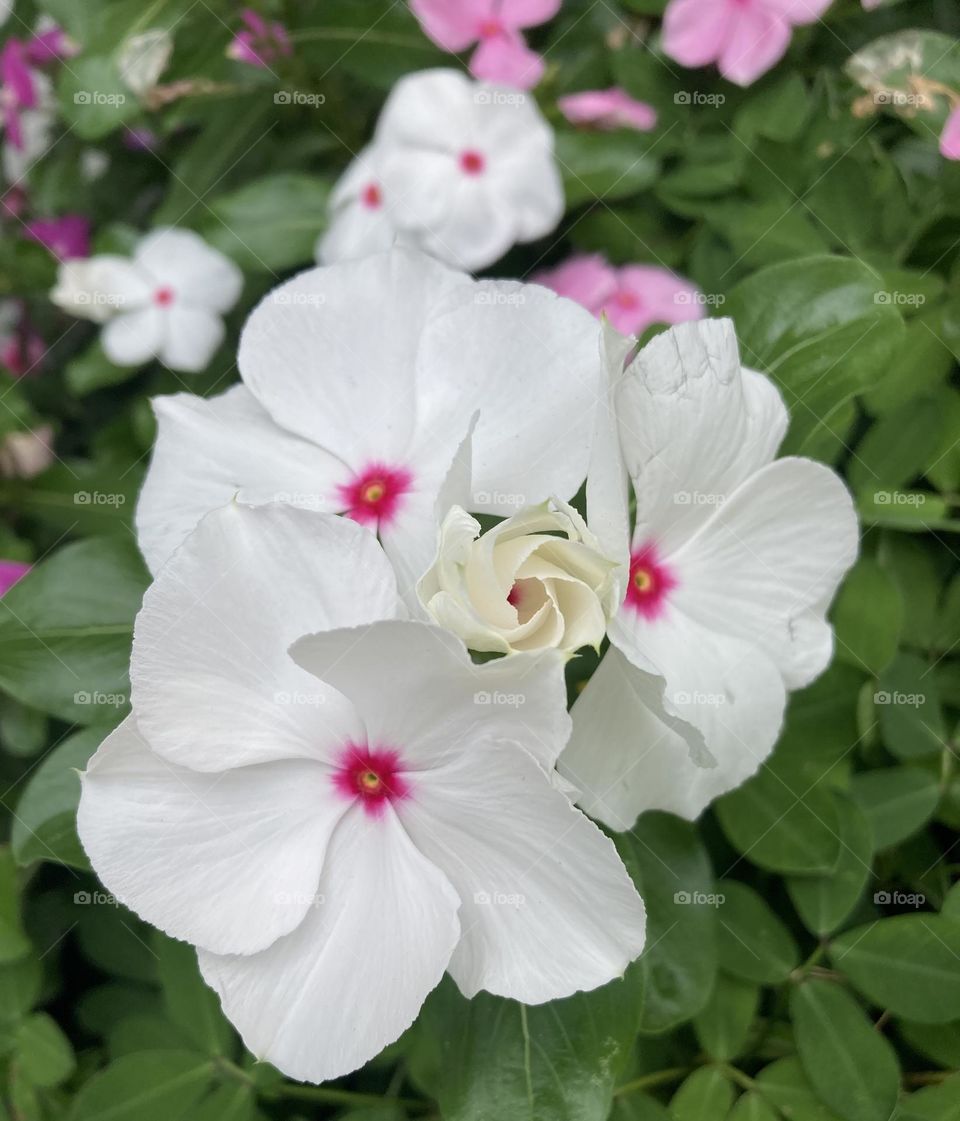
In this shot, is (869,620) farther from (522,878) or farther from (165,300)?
(165,300)

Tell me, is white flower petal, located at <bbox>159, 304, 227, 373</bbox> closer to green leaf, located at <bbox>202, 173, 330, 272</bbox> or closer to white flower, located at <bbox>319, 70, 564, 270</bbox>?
green leaf, located at <bbox>202, 173, 330, 272</bbox>

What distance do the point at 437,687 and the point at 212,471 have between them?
0.80 feet

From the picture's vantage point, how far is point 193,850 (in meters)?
0.56

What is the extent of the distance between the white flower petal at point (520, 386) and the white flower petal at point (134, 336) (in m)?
0.71

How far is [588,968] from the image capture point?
541 mm

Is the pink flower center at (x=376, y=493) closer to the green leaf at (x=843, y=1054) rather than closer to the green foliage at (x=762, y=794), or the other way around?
the green foliage at (x=762, y=794)

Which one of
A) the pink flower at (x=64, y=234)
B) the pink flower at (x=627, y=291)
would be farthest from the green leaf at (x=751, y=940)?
the pink flower at (x=64, y=234)

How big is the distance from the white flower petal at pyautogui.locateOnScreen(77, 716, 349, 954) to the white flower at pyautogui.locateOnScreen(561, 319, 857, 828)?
17 centimetres

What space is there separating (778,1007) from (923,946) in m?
0.12

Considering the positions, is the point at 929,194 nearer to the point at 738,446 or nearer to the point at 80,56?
the point at 738,446

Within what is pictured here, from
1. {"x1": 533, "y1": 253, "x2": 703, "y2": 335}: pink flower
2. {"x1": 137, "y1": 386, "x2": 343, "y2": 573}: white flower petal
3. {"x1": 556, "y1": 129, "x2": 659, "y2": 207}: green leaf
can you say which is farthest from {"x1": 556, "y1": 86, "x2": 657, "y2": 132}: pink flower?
{"x1": 137, "y1": 386, "x2": 343, "y2": 573}: white flower petal

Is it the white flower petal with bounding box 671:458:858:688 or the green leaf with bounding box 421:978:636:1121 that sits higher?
the white flower petal with bounding box 671:458:858:688

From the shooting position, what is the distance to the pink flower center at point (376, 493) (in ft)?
2.15

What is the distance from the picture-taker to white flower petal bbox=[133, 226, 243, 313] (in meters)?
1.25
